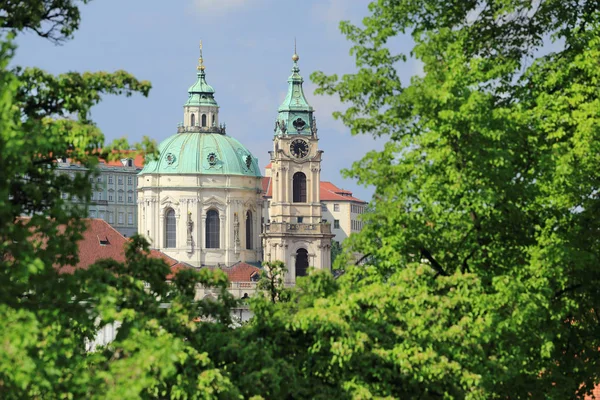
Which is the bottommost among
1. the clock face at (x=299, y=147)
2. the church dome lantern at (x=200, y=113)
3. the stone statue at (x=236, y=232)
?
the stone statue at (x=236, y=232)

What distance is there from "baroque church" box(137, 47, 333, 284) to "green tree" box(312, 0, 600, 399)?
393ft

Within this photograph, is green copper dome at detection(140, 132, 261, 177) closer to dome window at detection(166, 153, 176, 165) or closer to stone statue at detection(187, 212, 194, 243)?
dome window at detection(166, 153, 176, 165)

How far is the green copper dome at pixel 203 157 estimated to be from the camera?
155 meters

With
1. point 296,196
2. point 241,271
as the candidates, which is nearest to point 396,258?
point 241,271

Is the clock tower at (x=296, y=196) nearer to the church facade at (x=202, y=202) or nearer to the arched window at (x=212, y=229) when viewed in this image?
the church facade at (x=202, y=202)

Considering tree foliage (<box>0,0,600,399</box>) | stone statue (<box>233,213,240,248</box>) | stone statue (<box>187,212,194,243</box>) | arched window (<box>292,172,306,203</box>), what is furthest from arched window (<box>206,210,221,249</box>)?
tree foliage (<box>0,0,600,399</box>)

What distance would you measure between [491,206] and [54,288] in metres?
8.24

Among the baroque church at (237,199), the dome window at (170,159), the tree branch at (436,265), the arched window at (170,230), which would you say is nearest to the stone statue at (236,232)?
the baroque church at (237,199)

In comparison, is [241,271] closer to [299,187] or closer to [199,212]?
[199,212]

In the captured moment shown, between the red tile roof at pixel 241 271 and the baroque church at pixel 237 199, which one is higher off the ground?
the baroque church at pixel 237 199

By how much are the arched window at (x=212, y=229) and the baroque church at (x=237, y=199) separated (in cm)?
10

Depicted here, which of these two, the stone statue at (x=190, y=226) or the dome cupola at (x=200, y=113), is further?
the dome cupola at (x=200, y=113)

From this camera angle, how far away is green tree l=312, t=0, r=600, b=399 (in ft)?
70.7

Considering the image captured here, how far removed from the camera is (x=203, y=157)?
155875 millimetres
